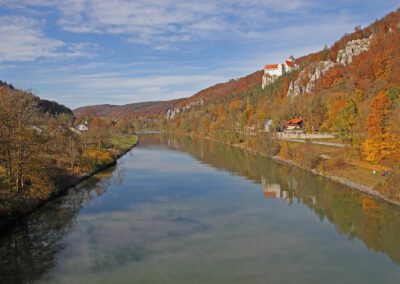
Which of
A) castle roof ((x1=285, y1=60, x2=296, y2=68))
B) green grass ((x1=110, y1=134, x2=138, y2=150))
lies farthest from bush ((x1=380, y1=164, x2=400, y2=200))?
castle roof ((x1=285, y1=60, x2=296, y2=68))

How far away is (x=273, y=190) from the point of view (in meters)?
25.7

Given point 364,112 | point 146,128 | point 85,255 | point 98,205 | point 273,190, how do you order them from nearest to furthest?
point 85,255 → point 98,205 → point 273,190 → point 364,112 → point 146,128

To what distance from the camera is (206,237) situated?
15578 mm

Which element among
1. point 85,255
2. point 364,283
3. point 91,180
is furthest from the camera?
point 91,180

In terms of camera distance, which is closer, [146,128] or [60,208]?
[60,208]

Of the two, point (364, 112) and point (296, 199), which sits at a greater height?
point (364, 112)

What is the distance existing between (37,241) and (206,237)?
6.61m

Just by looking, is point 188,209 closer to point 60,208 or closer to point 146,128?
point 60,208

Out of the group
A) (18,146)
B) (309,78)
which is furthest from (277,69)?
(18,146)

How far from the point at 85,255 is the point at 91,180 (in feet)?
51.2

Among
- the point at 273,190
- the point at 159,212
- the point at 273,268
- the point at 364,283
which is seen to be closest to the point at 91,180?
the point at 159,212

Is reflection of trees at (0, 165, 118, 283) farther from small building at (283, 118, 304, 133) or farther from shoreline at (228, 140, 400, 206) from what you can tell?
small building at (283, 118, 304, 133)

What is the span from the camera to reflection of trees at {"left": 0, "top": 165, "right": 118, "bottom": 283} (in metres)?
12.6

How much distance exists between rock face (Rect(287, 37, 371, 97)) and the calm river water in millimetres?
49043
